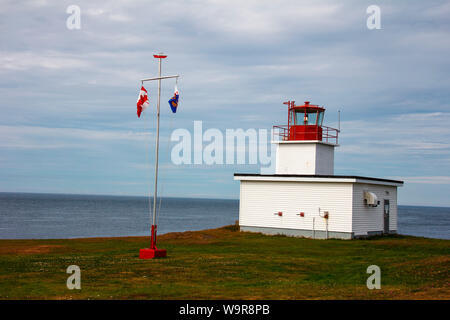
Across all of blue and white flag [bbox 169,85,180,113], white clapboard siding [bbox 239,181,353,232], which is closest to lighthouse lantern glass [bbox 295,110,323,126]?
white clapboard siding [bbox 239,181,353,232]

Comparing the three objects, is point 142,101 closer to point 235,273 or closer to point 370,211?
point 235,273

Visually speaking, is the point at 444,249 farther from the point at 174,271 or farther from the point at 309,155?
the point at 174,271

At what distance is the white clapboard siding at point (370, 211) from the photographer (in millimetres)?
29672

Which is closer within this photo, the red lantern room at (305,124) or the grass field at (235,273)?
the grass field at (235,273)

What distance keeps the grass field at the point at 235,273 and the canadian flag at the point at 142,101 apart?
6.14 metres

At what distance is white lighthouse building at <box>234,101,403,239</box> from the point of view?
2966cm

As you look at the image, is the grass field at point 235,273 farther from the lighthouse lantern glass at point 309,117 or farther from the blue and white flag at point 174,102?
the lighthouse lantern glass at point 309,117

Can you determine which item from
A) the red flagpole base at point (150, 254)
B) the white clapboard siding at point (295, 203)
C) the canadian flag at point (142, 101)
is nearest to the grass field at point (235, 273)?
the red flagpole base at point (150, 254)

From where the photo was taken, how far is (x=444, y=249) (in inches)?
987

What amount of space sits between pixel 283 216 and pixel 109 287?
19.2m

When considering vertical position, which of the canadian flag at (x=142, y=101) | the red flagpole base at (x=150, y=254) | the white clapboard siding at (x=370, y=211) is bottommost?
the red flagpole base at (x=150, y=254)

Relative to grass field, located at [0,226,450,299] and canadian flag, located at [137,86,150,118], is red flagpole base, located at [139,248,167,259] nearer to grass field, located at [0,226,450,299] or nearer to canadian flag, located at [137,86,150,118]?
grass field, located at [0,226,450,299]

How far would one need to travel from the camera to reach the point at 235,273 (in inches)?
640
